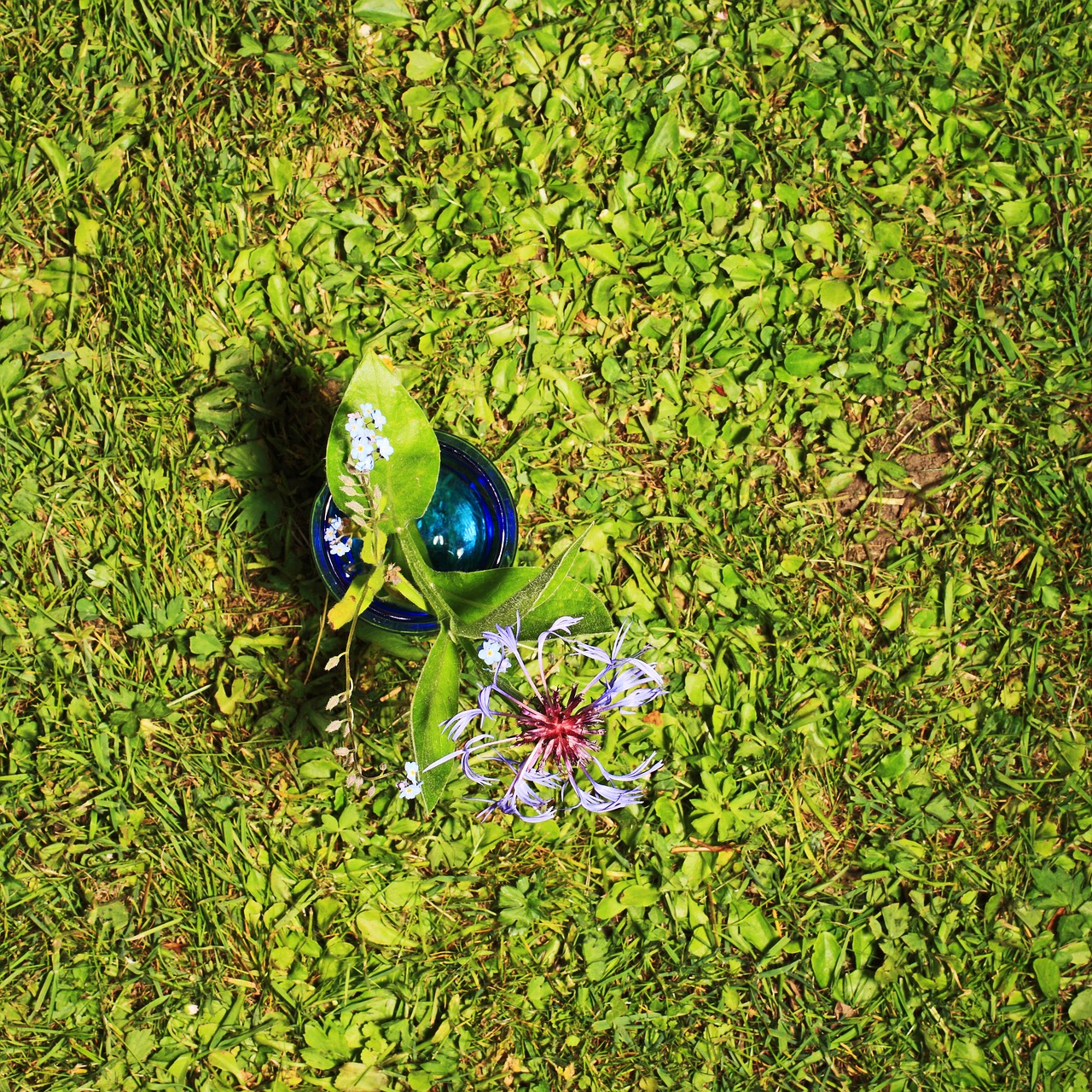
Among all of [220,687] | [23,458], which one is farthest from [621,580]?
[23,458]

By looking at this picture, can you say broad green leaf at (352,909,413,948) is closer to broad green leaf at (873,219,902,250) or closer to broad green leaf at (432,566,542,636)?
broad green leaf at (432,566,542,636)

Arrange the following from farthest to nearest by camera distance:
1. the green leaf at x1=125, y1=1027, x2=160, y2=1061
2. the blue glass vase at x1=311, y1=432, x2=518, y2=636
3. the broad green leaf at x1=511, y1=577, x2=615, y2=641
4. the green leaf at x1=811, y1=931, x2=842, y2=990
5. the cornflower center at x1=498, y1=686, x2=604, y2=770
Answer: the green leaf at x1=811, y1=931, x2=842, y2=990 < the green leaf at x1=125, y1=1027, x2=160, y2=1061 < the blue glass vase at x1=311, y1=432, x2=518, y2=636 < the broad green leaf at x1=511, y1=577, x2=615, y2=641 < the cornflower center at x1=498, y1=686, x2=604, y2=770

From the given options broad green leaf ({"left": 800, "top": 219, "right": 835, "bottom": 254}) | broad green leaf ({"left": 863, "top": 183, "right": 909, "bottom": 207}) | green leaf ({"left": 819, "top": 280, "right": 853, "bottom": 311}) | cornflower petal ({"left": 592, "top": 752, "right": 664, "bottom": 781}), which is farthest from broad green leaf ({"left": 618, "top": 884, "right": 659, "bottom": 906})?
broad green leaf ({"left": 863, "top": 183, "right": 909, "bottom": 207})

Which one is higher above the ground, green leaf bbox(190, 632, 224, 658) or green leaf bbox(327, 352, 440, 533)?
green leaf bbox(327, 352, 440, 533)

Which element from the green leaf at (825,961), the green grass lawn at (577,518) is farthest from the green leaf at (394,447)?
the green leaf at (825,961)

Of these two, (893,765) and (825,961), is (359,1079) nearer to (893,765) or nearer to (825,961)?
(825,961)

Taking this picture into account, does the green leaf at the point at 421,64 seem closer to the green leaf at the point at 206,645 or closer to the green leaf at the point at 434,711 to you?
the green leaf at the point at 206,645
